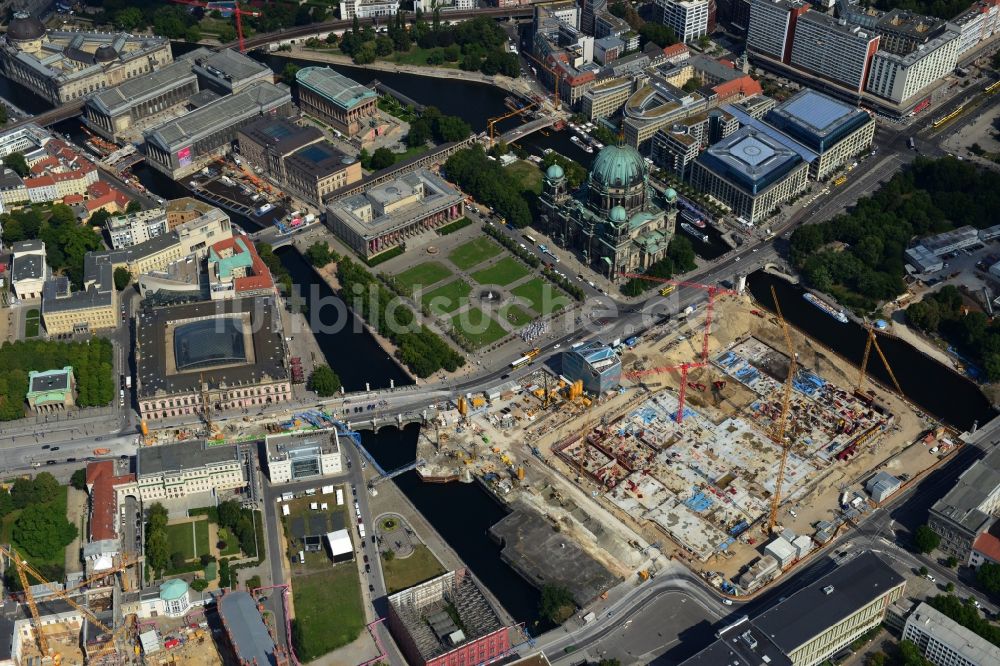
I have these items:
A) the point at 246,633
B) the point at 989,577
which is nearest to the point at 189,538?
the point at 246,633

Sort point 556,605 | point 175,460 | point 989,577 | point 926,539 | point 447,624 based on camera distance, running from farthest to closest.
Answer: point 175,460 < point 926,539 < point 989,577 < point 556,605 < point 447,624

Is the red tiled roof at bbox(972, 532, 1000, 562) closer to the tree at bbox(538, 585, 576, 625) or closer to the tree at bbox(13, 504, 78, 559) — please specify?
the tree at bbox(538, 585, 576, 625)

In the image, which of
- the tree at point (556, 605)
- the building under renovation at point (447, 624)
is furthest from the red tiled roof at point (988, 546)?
the building under renovation at point (447, 624)

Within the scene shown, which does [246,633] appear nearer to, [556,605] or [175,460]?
[175,460]

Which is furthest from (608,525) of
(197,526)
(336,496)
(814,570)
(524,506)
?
(197,526)

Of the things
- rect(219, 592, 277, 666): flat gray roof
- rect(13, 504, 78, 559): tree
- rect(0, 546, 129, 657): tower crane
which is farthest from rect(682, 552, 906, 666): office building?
rect(13, 504, 78, 559): tree

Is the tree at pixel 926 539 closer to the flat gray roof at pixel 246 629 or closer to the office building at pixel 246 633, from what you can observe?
the office building at pixel 246 633
